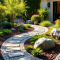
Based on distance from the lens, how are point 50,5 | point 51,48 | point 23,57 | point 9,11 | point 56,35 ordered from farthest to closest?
1. point 50,5
2. point 9,11
3. point 56,35
4. point 51,48
5. point 23,57

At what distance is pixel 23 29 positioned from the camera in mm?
9430

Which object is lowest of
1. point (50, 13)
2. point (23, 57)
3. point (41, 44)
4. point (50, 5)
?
point (23, 57)

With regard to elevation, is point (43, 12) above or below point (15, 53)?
above

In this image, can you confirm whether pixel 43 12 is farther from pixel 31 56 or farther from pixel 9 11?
pixel 31 56

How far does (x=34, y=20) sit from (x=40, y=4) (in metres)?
2.52

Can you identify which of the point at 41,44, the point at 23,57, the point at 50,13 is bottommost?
the point at 23,57

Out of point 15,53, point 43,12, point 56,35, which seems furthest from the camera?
point 43,12

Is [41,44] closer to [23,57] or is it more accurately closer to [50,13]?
[23,57]

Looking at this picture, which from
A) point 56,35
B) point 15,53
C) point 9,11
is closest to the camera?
point 15,53

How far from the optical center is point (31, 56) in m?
4.32

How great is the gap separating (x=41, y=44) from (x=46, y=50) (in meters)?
0.33

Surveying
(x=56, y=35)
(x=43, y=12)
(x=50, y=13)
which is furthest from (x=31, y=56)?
(x=50, y=13)

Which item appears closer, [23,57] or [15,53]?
[23,57]

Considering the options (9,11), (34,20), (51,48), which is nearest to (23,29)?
(9,11)
